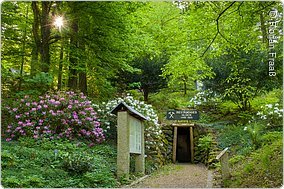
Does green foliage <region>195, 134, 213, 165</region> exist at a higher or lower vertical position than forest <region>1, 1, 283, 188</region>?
lower

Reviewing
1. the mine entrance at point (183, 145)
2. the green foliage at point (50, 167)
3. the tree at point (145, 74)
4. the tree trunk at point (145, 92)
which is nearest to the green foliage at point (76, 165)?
the green foliage at point (50, 167)

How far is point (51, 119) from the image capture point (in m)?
7.32

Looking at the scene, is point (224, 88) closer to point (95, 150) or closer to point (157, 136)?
point (157, 136)

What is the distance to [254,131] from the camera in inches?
312

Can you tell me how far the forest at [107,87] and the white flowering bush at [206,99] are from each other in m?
0.32

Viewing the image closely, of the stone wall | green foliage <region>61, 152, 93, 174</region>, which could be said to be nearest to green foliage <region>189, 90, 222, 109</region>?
the stone wall

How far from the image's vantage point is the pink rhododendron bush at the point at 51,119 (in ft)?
23.0

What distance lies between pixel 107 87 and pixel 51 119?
3596mm

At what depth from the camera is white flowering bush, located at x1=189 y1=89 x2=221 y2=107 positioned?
13.5m

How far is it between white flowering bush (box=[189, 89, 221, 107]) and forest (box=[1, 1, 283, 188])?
317 mm

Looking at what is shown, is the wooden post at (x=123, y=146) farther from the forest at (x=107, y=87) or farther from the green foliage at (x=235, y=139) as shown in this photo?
the green foliage at (x=235, y=139)

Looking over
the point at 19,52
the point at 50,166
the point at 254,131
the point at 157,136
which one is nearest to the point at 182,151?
the point at 157,136

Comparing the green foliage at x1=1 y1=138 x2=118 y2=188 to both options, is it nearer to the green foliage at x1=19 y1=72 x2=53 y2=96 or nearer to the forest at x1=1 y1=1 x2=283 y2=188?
the forest at x1=1 y1=1 x2=283 y2=188

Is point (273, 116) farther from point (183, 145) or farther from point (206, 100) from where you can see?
point (206, 100)
